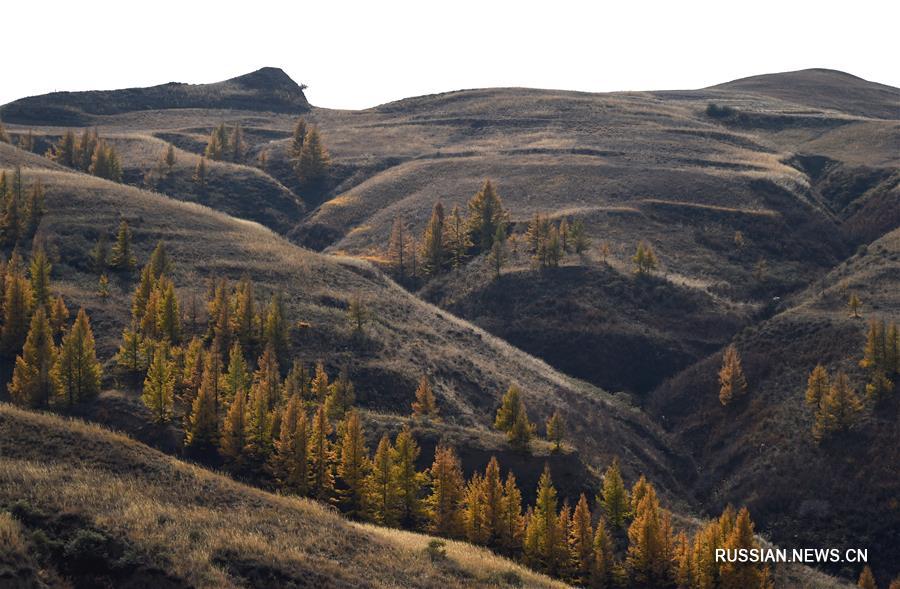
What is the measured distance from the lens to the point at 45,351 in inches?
3250

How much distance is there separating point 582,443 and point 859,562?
29.7 meters

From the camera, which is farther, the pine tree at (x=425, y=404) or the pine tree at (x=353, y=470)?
the pine tree at (x=425, y=404)

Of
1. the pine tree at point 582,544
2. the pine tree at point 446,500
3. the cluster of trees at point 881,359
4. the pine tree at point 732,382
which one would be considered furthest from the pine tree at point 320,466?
the cluster of trees at point 881,359

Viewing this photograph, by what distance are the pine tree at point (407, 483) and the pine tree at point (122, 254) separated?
57747 millimetres

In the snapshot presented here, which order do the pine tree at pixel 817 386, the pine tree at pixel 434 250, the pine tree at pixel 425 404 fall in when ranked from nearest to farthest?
1. the pine tree at pixel 425 404
2. the pine tree at pixel 817 386
3. the pine tree at pixel 434 250

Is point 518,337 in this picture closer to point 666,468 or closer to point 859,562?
point 666,468

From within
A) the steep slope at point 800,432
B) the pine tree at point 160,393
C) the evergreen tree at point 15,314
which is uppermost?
the evergreen tree at point 15,314

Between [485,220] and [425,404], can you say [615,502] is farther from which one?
[485,220]

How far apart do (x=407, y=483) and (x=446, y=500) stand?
3.47 metres

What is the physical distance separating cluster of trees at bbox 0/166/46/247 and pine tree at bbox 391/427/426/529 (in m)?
70.1

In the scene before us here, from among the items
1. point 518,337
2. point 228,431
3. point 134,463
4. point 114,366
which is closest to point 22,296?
point 114,366

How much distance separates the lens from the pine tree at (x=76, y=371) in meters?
78.3

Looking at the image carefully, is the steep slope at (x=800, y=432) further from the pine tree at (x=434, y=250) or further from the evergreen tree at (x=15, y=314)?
the evergreen tree at (x=15, y=314)

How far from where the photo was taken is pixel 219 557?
4638 cm
